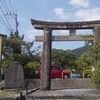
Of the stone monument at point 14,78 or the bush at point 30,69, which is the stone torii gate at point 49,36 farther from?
the bush at point 30,69

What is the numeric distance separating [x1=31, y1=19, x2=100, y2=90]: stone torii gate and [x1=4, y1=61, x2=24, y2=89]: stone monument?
2535 millimetres

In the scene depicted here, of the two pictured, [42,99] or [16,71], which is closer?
[42,99]

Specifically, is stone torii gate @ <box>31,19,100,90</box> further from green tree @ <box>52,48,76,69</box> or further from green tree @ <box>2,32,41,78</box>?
green tree @ <box>52,48,76,69</box>

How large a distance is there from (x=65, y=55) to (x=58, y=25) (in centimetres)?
3444

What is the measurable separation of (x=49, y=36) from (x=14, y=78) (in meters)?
4.26

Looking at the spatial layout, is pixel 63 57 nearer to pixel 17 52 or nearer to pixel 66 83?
pixel 17 52

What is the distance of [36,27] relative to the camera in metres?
14.5

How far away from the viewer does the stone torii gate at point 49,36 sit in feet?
45.8

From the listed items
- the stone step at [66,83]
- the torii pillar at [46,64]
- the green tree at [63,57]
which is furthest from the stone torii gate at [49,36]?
the green tree at [63,57]

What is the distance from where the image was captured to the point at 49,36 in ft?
46.2

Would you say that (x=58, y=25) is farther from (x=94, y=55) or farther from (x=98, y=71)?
(x=98, y=71)

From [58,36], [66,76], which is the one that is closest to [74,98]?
[58,36]

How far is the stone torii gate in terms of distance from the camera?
14.0 m

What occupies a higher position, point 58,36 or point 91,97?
point 58,36
